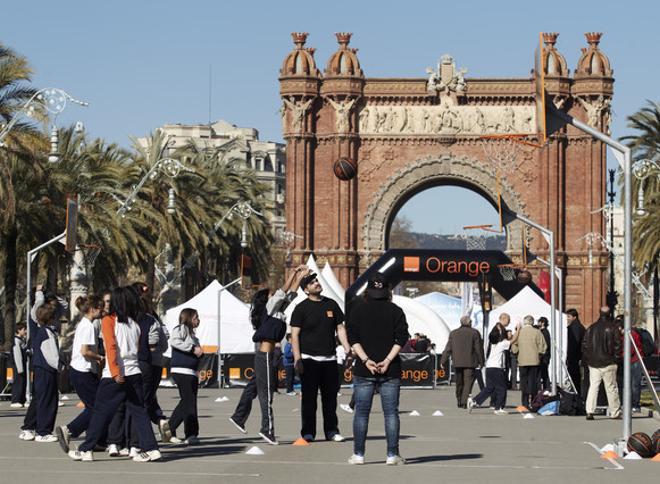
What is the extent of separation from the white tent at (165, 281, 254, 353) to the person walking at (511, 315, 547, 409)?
2020cm

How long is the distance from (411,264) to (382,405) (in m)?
31.2

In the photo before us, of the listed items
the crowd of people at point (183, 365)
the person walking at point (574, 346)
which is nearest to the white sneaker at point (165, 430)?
the crowd of people at point (183, 365)

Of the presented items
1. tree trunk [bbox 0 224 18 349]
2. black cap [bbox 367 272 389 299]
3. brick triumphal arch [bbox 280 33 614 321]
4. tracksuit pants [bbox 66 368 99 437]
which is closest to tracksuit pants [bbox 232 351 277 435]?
tracksuit pants [bbox 66 368 99 437]

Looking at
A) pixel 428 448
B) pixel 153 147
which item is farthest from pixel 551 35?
pixel 428 448

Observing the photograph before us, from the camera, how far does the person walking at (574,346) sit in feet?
98.1

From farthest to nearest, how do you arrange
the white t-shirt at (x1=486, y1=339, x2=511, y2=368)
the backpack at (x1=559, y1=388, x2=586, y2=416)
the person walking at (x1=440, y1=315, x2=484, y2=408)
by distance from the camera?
the person walking at (x1=440, y1=315, x2=484, y2=408), the white t-shirt at (x1=486, y1=339, x2=511, y2=368), the backpack at (x1=559, y1=388, x2=586, y2=416)

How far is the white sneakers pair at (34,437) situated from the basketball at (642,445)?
23.5 feet

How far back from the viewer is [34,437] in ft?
68.3

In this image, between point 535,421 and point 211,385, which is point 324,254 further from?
point 535,421

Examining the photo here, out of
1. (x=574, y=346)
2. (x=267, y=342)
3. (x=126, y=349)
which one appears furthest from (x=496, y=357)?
(x=126, y=349)

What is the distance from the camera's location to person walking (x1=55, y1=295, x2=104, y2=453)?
18.3m

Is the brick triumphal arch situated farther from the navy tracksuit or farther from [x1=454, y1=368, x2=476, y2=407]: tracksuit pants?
the navy tracksuit

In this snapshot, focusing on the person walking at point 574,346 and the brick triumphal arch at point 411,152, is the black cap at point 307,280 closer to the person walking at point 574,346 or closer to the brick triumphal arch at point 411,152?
the person walking at point 574,346

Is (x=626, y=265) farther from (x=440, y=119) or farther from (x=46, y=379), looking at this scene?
(x=440, y=119)
